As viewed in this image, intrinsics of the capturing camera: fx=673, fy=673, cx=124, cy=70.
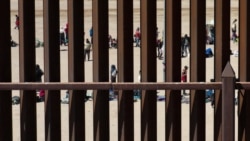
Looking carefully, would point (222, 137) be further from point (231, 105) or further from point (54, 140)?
point (54, 140)

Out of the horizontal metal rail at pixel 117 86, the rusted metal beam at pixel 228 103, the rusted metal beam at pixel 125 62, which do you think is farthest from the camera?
the rusted metal beam at pixel 125 62

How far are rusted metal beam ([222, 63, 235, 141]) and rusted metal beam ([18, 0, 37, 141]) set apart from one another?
108cm

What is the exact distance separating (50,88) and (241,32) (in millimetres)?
1120

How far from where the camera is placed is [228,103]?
348 centimetres

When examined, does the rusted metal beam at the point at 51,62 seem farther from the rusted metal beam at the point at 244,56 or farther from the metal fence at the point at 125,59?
the rusted metal beam at the point at 244,56

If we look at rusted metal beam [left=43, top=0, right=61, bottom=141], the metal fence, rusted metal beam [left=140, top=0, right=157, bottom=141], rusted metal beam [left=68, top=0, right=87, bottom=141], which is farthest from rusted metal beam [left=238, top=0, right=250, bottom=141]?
rusted metal beam [left=43, top=0, right=61, bottom=141]

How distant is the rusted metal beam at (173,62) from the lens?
3744 millimetres

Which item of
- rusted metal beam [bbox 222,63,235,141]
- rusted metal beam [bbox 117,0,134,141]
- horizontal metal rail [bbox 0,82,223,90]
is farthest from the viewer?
rusted metal beam [bbox 117,0,134,141]

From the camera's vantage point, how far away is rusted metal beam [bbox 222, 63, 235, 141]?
3.45 m

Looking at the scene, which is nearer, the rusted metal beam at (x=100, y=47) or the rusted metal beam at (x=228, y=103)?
the rusted metal beam at (x=228, y=103)

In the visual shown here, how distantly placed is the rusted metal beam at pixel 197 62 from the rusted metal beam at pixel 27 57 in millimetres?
897
